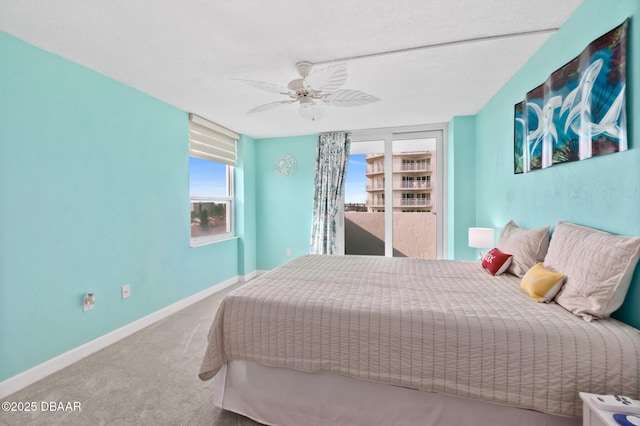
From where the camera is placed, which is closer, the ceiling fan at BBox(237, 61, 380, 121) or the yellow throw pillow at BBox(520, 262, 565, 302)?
the yellow throw pillow at BBox(520, 262, 565, 302)

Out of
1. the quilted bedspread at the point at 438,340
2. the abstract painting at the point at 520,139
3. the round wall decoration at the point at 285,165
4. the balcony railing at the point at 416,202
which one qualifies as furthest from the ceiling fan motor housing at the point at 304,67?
the balcony railing at the point at 416,202

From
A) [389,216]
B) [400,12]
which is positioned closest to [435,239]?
[389,216]

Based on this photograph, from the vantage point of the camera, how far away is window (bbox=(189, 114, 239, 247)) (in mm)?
3797

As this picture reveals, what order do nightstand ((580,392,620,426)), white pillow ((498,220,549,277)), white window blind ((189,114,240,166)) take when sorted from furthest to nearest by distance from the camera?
white window blind ((189,114,240,166)) < white pillow ((498,220,549,277)) < nightstand ((580,392,620,426))

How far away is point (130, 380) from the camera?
205 cm

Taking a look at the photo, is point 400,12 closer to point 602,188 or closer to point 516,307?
point 602,188

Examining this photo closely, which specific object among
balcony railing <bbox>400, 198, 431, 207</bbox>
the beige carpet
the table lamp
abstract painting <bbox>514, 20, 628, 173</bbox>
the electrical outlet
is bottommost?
the beige carpet

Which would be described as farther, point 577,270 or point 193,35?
point 193,35

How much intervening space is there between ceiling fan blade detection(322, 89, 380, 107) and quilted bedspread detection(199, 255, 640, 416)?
4.55 feet

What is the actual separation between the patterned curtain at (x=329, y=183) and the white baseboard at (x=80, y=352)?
205 cm

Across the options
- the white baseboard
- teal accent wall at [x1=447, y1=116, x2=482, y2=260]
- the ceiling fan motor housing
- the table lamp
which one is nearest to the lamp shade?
the table lamp

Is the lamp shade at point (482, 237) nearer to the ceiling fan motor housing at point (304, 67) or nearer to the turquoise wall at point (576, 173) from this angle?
the turquoise wall at point (576, 173)

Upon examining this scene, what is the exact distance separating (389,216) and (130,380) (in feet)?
12.0

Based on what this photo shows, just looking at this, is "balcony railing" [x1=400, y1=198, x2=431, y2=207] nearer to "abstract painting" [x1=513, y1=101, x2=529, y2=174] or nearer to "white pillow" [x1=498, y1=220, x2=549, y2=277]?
"abstract painting" [x1=513, y1=101, x2=529, y2=174]
